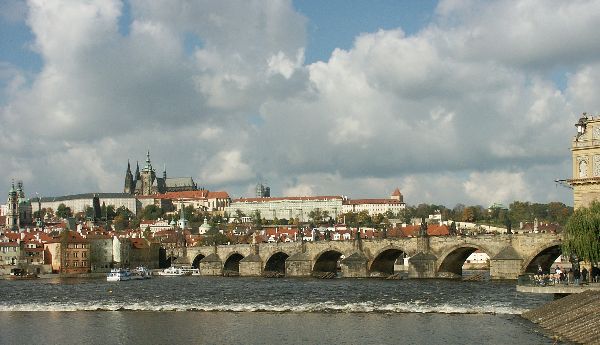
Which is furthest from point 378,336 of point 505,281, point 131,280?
point 131,280

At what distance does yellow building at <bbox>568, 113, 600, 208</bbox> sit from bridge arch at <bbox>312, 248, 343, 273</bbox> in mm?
41508

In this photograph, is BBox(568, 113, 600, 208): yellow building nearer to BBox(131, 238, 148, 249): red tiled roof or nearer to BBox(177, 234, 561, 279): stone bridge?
BBox(177, 234, 561, 279): stone bridge

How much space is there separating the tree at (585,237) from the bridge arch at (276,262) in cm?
6425

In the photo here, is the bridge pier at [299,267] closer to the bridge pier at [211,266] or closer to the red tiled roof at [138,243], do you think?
the bridge pier at [211,266]

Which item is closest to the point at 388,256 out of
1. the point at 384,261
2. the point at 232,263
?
the point at 384,261

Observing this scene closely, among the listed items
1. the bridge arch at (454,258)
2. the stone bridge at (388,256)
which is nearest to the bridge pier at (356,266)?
the stone bridge at (388,256)

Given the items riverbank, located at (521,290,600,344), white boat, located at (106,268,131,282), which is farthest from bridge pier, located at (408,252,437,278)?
riverbank, located at (521,290,600,344)

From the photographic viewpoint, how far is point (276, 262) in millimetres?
122125

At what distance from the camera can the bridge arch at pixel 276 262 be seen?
118006mm

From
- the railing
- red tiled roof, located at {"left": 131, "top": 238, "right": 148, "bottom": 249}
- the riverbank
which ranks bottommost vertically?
the riverbank

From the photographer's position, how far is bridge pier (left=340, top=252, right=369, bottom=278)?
9931 cm

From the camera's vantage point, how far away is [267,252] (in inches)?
4670

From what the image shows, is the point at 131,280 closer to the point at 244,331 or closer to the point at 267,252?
the point at 267,252

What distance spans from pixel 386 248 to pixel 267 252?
2592 cm
